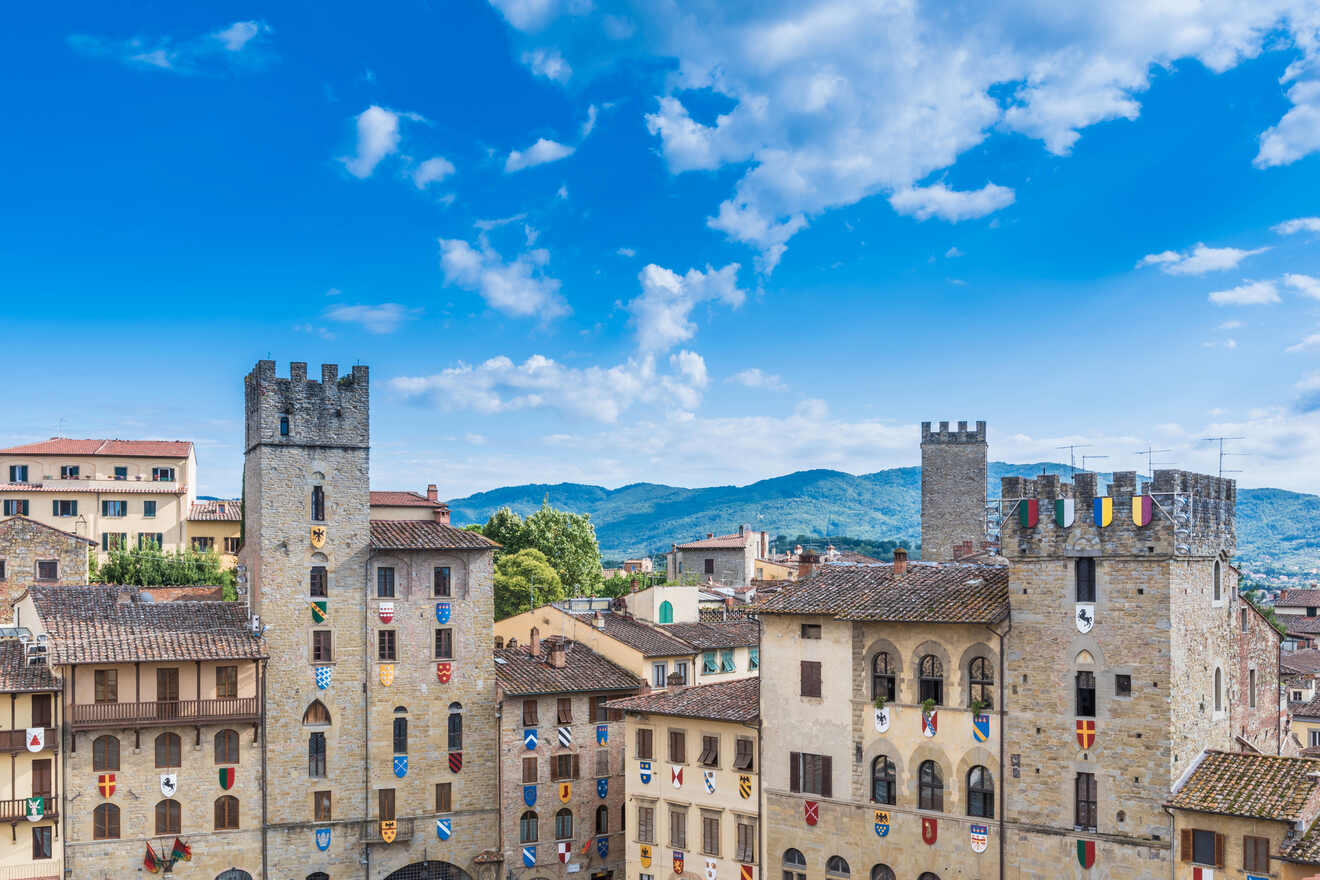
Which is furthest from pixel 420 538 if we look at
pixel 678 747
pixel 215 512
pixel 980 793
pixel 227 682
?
pixel 215 512

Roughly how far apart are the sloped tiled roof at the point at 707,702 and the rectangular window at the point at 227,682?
17.3m

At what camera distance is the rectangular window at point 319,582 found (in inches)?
2264

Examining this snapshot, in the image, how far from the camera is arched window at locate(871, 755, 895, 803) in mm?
46281

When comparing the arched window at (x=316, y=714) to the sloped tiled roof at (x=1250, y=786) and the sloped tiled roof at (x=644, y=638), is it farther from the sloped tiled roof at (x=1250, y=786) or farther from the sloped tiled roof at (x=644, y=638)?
the sloped tiled roof at (x=1250, y=786)

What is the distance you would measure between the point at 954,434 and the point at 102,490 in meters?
69.1

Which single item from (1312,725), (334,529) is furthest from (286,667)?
(1312,725)

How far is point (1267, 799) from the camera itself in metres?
38.3

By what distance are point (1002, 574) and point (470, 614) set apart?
26.6 meters

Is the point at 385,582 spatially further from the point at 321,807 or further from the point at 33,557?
the point at 33,557

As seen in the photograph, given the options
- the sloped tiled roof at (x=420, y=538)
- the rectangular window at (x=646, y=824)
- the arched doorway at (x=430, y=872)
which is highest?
the sloped tiled roof at (x=420, y=538)

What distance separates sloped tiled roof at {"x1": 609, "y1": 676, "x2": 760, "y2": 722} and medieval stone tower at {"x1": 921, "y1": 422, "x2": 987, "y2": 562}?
166 feet

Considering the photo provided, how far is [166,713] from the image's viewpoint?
53.1m

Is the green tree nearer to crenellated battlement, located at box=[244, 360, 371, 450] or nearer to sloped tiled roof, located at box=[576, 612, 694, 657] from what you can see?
sloped tiled roof, located at box=[576, 612, 694, 657]

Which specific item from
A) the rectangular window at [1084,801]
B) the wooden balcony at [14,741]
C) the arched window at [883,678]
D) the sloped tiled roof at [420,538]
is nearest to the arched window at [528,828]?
the sloped tiled roof at [420,538]
